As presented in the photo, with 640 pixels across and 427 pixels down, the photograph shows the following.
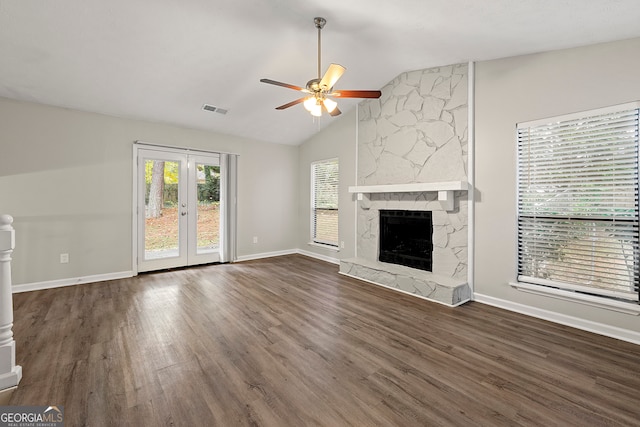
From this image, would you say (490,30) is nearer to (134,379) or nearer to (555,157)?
(555,157)

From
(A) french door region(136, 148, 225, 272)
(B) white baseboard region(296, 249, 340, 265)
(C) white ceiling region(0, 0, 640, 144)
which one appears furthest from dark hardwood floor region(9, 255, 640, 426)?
(C) white ceiling region(0, 0, 640, 144)

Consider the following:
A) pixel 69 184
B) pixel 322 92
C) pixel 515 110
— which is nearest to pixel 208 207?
pixel 69 184

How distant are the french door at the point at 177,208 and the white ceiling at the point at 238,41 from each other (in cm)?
93

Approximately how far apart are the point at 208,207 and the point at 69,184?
81.2 inches

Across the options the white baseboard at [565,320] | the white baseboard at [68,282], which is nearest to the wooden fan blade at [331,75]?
the white baseboard at [565,320]

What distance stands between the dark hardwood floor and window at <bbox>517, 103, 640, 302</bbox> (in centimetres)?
57

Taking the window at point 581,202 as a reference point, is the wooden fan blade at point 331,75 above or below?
above

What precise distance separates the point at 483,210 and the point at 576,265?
104 centimetres

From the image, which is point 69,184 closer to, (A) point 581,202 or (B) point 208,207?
(B) point 208,207

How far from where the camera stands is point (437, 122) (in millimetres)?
3941

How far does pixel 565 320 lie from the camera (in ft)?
9.52

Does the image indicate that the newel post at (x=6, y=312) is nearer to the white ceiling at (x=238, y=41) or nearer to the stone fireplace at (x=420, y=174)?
the white ceiling at (x=238, y=41)

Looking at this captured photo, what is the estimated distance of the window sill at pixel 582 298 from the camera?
8.40ft

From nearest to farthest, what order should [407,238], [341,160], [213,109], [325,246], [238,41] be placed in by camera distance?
[238,41] → [407,238] → [213,109] → [341,160] → [325,246]
